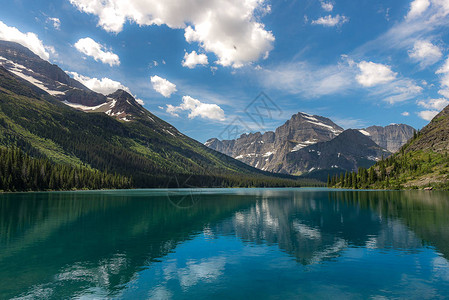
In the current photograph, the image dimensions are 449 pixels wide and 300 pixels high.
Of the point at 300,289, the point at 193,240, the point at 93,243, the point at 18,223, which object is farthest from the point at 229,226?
the point at 18,223

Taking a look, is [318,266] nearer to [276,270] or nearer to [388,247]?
[276,270]

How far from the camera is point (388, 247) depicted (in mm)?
36594

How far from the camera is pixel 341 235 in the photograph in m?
45.0

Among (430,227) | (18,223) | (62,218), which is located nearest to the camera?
(430,227)

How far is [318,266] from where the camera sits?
29094mm

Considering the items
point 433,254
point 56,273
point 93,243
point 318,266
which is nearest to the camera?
point 56,273

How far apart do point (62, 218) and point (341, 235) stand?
60.5 m

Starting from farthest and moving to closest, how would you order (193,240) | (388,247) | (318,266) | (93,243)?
(193,240) → (93,243) → (388,247) → (318,266)

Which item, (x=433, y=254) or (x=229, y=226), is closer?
(x=433, y=254)

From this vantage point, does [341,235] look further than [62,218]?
No

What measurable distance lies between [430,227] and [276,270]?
1508 inches

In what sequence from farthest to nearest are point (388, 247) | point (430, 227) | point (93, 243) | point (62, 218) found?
A: point (62, 218) → point (430, 227) → point (93, 243) → point (388, 247)

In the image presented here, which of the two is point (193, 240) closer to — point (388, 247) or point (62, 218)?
point (388, 247)

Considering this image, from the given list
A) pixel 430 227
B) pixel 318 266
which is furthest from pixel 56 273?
pixel 430 227
